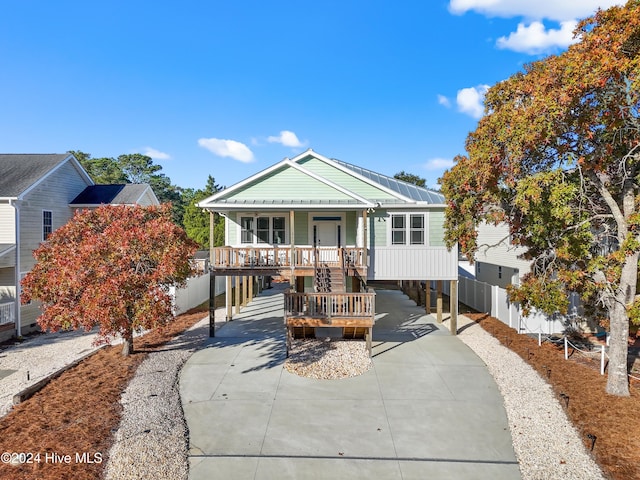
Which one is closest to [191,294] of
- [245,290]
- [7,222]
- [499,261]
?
[245,290]

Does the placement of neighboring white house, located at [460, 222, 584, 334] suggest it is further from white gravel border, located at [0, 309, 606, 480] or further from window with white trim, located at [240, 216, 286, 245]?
window with white trim, located at [240, 216, 286, 245]

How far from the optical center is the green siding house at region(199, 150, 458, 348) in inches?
571

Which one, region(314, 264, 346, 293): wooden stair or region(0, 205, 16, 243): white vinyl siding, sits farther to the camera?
region(0, 205, 16, 243): white vinyl siding

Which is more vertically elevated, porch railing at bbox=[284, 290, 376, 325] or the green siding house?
the green siding house

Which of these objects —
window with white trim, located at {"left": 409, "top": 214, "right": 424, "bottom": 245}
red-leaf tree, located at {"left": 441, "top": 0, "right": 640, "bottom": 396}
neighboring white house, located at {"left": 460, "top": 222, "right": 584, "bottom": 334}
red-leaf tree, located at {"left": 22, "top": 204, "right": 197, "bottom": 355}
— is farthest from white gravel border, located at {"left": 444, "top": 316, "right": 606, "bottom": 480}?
red-leaf tree, located at {"left": 22, "top": 204, "right": 197, "bottom": 355}

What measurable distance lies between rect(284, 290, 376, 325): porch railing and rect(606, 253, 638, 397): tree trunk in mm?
6388

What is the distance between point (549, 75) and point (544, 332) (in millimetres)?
10472

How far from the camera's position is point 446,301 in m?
21.7

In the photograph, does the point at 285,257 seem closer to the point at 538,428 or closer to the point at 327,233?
the point at 327,233

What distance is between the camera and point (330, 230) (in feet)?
55.8

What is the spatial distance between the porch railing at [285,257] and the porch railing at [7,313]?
8533 mm

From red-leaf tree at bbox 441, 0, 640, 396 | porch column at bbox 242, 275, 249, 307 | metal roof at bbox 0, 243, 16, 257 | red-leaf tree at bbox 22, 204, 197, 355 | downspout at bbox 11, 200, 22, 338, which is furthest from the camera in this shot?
porch column at bbox 242, 275, 249, 307

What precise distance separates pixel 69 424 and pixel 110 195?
53.7ft

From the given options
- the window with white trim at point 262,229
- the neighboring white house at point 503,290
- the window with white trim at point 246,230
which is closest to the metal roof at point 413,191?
the neighboring white house at point 503,290
